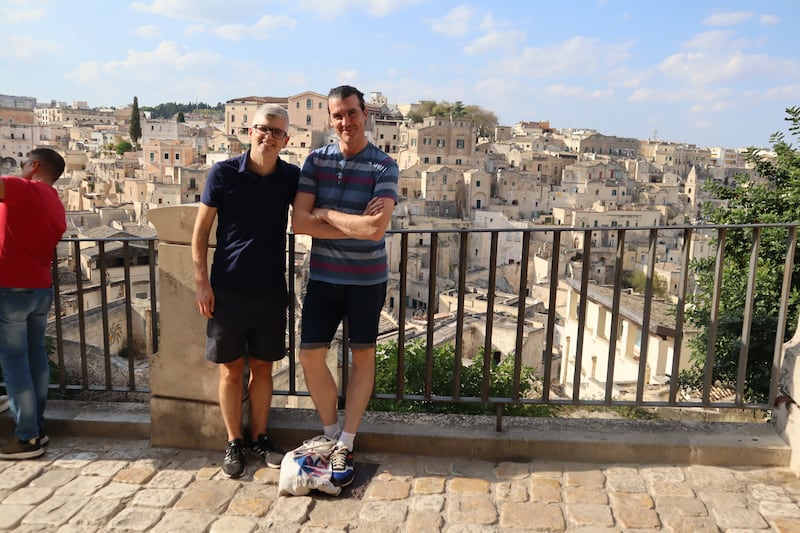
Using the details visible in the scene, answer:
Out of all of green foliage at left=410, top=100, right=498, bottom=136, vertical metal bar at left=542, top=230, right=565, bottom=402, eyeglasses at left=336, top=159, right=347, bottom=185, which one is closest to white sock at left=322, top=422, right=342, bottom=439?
vertical metal bar at left=542, top=230, right=565, bottom=402

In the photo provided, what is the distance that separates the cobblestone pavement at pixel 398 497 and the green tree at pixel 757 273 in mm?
4275

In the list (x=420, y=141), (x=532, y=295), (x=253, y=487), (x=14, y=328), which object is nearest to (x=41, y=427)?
(x=14, y=328)

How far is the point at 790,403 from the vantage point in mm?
4004

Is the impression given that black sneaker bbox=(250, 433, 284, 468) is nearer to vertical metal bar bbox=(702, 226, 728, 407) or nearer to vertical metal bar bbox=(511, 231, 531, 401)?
vertical metal bar bbox=(511, 231, 531, 401)

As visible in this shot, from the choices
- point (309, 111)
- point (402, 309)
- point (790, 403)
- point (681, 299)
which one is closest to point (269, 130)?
point (402, 309)

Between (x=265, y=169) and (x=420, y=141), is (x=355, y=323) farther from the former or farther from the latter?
(x=420, y=141)

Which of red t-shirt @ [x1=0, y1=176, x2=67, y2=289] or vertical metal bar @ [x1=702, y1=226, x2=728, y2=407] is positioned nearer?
red t-shirt @ [x1=0, y1=176, x2=67, y2=289]

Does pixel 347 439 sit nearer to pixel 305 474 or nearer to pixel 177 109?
pixel 305 474

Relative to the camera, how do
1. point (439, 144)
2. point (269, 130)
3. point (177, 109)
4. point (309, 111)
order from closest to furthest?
point (269, 130) < point (439, 144) < point (309, 111) < point (177, 109)

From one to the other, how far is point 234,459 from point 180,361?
67cm

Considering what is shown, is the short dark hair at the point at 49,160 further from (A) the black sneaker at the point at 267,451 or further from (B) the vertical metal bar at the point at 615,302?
(B) the vertical metal bar at the point at 615,302

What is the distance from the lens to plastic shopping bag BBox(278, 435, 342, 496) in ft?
11.5

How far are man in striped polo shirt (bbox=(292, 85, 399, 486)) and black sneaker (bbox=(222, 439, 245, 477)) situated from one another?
20.5 inches

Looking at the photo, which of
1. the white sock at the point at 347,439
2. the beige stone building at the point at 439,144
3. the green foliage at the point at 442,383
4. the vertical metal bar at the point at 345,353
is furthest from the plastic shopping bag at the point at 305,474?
→ the beige stone building at the point at 439,144
